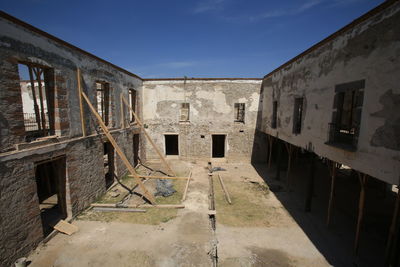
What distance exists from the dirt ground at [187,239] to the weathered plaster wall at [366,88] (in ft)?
10.1

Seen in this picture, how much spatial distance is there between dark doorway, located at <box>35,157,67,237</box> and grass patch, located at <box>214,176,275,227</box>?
19.0 feet

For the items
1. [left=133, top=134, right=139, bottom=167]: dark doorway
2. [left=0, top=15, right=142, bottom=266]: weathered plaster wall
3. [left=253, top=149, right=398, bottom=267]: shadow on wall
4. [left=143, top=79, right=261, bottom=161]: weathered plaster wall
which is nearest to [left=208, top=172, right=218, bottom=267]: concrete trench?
[left=253, top=149, right=398, bottom=267]: shadow on wall

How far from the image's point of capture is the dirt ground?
5.03 metres

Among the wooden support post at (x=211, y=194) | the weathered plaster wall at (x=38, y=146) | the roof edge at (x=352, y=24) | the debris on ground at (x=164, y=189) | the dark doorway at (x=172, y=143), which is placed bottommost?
the wooden support post at (x=211, y=194)

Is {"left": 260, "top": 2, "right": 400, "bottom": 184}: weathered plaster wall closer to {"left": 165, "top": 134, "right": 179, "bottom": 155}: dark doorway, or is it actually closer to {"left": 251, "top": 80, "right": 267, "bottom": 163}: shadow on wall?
{"left": 251, "top": 80, "right": 267, "bottom": 163}: shadow on wall

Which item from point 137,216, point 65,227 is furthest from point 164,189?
point 65,227

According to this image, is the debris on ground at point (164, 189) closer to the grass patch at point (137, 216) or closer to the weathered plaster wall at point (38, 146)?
the grass patch at point (137, 216)

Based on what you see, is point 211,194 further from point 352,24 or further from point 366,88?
point 352,24

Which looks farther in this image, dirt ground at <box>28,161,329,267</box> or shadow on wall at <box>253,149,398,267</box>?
shadow on wall at <box>253,149,398,267</box>

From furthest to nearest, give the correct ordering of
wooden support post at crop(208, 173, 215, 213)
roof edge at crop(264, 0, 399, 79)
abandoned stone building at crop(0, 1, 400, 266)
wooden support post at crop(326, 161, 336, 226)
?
wooden support post at crop(208, 173, 215, 213) < wooden support post at crop(326, 161, 336, 226) < abandoned stone building at crop(0, 1, 400, 266) < roof edge at crop(264, 0, 399, 79)

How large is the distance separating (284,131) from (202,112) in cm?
639

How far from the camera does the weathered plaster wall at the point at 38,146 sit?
4.52 m

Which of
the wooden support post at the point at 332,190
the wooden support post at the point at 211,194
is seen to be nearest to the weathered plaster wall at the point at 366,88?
the wooden support post at the point at 332,190

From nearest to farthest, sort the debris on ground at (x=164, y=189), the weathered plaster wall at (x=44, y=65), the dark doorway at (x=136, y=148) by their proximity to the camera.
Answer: the weathered plaster wall at (x=44, y=65) < the debris on ground at (x=164, y=189) < the dark doorway at (x=136, y=148)
